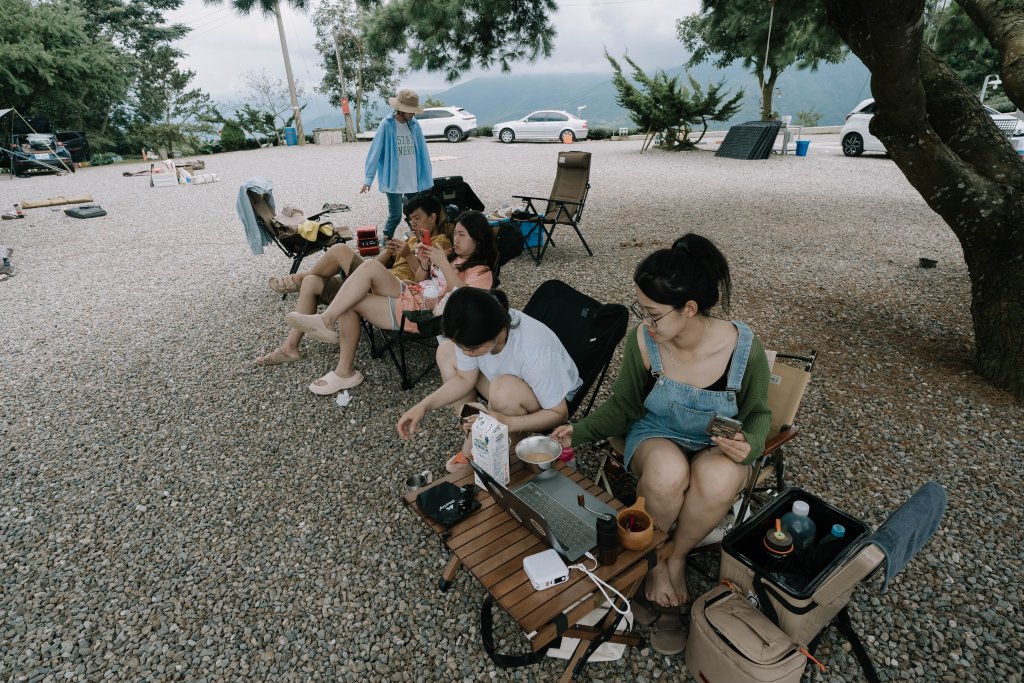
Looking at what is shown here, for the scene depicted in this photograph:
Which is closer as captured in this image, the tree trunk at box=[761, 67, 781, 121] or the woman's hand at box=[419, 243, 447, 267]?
the woman's hand at box=[419, 243, 447, 267]

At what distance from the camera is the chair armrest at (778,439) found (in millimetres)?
1971

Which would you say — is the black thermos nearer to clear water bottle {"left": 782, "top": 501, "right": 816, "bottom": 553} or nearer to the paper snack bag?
the paper snack bag

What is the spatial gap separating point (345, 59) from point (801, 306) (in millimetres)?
26854

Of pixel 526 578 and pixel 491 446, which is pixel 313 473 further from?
pixel 526 578

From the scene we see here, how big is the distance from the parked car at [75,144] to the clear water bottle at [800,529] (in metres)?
19.4

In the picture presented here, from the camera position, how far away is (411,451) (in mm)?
2852

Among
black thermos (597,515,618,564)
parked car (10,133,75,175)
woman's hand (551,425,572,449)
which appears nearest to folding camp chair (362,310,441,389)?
woman's hand (551,425,572,449)

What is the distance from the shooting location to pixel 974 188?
9.89 ft

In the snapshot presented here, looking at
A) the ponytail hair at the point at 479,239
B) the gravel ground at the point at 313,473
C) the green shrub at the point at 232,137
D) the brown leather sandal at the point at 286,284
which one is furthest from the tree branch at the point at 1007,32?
the green shrub at the point at 232,137

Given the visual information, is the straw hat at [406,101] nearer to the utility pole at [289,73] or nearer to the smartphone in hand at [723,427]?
the smartphone in hand at [723,427]

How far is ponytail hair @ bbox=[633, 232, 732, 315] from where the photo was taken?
5.90 ft

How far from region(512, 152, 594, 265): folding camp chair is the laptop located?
3921 millimetres

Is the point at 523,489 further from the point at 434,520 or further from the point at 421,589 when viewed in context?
the point at 421,589

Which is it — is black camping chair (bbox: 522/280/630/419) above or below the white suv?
below
